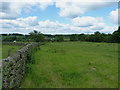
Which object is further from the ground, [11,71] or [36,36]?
[36,36]

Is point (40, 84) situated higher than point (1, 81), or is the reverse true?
point (1, 81)

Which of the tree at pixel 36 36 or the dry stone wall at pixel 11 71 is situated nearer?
the dry stone wall at pixel 11 71

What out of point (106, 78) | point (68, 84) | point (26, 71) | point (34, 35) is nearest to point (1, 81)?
point (68, 84)

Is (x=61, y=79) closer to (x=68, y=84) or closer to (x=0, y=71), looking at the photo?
(x=68, y=84)

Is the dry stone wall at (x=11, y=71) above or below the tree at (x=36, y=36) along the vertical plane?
below

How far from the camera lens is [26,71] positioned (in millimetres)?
6594

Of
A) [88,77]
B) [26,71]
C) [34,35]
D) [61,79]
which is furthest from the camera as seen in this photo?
[34,35]

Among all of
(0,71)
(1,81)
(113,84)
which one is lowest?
(113,84)

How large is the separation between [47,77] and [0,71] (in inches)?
124

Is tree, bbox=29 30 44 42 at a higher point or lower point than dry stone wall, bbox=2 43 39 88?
higher

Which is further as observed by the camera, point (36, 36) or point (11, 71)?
point (36, 36)

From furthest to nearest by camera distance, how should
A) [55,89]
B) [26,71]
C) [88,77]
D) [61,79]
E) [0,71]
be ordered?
[26,71]
[88,77]
[61,79]
[55,89]
[0,71]

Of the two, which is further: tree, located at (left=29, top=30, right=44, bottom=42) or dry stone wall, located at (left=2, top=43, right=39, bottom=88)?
tree, located at (left=29, top=30, right=44, bottom=42)

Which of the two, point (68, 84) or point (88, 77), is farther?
point (88, 77)
